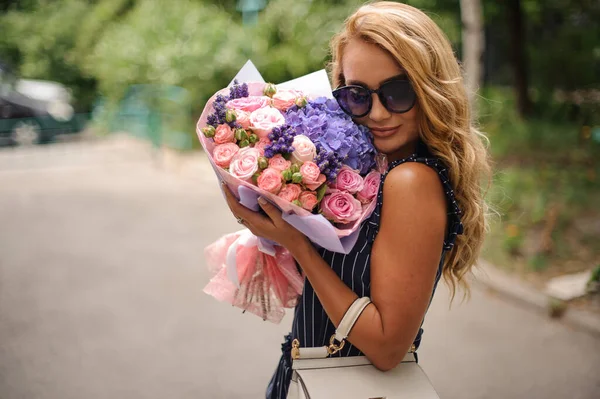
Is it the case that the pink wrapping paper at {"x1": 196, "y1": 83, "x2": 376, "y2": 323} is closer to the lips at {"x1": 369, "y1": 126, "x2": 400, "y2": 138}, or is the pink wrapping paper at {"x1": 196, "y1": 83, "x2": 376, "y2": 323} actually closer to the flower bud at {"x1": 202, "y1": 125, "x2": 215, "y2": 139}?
the flower bud at {"x1": 202, "y1": 125, "x2": 215, "y2": 139}

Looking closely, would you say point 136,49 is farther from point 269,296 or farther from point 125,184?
point 269,296

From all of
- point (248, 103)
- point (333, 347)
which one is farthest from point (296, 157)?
point (333, 347)

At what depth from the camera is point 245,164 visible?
1.47 m

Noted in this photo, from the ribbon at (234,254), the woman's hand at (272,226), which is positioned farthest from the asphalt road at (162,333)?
the woman's hand at (272,226)

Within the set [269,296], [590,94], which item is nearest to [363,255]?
[269,296]

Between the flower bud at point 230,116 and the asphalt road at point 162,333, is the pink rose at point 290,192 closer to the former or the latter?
the flower bud at point 230,116

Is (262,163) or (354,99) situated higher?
(354,99)

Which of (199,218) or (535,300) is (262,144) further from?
(199,218)

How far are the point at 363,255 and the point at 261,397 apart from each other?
242 cm

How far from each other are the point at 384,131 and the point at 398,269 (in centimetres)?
40

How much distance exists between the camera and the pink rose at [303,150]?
150 centimetres

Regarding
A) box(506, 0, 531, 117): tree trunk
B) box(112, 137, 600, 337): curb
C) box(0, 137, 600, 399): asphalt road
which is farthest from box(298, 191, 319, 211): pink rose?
box(506, 0, 531, 117): tree trunk

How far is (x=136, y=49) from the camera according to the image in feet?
47.1

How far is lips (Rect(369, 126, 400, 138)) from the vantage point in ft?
5.26
